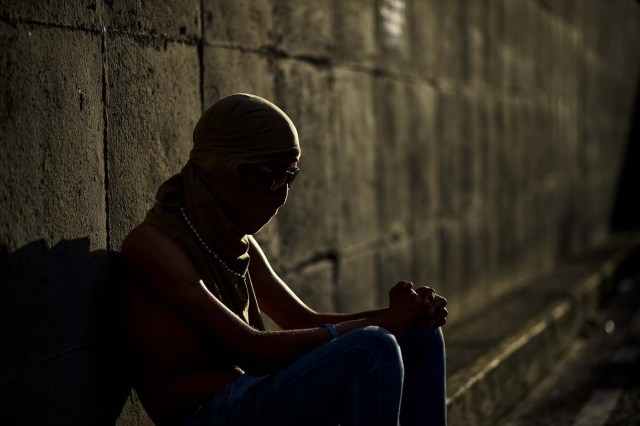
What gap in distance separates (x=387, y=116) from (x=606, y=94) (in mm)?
10412

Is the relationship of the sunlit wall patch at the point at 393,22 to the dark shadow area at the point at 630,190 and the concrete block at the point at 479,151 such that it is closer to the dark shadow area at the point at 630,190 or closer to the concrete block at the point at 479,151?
the concrete block at the point at 479,151

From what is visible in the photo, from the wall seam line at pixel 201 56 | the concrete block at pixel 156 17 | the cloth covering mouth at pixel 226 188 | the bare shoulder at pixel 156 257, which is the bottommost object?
the bare shoulder at pixel 156 257

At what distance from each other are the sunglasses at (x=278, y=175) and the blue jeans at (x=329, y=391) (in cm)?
48

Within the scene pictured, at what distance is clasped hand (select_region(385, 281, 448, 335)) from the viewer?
3.02 metres

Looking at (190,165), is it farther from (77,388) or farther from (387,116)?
(387,116)

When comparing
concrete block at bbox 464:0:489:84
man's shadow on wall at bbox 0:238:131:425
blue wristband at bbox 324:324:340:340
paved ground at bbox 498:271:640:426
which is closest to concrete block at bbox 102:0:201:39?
man's shadow on wall at bbox 0:238:131:425

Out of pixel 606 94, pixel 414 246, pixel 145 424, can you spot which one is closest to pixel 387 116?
pixel 414 246

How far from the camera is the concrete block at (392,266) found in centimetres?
606

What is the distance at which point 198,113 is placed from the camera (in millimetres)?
3838

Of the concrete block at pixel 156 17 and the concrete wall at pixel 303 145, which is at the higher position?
the concrete block at pixel 156 17

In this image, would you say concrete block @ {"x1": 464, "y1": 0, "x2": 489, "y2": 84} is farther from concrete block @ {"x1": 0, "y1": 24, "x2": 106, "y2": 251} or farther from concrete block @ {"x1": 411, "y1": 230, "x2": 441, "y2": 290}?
concrete block @ {"x1": 0, "y1": 24, "x2": 106, "y2": 251}

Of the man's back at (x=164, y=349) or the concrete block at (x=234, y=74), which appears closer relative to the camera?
the man's back at (x=164, y=349)

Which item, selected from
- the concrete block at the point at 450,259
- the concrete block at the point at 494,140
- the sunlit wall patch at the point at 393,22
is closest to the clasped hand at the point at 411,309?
the sunlit wall patch at the point at 393,22

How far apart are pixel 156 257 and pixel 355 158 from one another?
2848 mm
